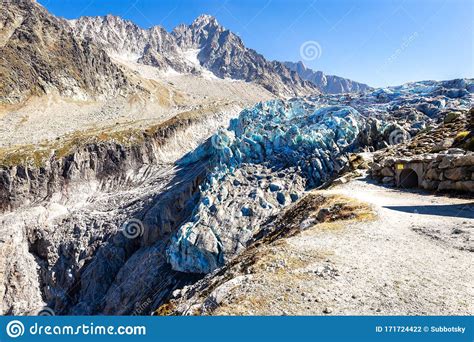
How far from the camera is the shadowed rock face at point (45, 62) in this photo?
9700cm

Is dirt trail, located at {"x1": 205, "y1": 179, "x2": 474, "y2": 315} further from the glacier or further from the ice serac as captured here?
the ice serac

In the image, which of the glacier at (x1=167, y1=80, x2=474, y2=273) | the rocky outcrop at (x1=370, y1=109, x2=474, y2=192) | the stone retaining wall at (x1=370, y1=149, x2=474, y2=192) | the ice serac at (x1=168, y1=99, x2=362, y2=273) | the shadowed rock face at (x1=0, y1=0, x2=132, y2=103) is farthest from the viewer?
the shadowed rock face at (x1=0, y1=0, x2=132, y2=103)

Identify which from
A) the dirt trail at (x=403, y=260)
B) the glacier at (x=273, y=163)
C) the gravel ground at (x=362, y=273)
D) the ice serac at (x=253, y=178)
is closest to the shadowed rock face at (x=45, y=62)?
the glacier at (x=273, y=163)

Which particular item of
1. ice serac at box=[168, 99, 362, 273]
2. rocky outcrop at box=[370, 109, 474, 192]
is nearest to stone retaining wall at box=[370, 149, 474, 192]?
rocky outcrop at box=[370, 109, 474, 192]

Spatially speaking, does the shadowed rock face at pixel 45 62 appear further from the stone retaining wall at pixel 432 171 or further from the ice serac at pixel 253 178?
the stone retaining wall at pixel 432 171

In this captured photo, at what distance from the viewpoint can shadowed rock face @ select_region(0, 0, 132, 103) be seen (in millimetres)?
97000

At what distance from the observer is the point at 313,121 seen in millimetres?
44156

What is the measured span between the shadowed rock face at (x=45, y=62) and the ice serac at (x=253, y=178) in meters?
77.8

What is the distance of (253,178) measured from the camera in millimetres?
35125

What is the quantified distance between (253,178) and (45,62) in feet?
324

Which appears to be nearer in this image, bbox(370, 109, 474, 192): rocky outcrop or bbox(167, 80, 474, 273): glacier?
bbox(370, 109, 474, 192): rocky outcrop

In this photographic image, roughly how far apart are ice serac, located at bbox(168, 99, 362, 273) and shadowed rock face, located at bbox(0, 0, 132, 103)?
255 ft

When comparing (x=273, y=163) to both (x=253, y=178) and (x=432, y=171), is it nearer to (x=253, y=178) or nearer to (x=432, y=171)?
(x=253, y=178)
